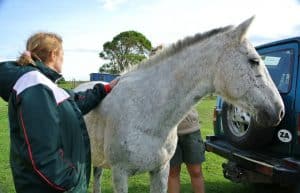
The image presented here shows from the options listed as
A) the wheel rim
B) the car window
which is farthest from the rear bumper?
the car window

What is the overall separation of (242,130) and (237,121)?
12cm

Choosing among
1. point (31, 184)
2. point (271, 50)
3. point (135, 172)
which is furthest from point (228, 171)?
point (31, 184)

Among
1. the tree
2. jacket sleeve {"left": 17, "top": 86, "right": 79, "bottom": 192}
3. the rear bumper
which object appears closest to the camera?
jacket sleeve {"left": 17, "top": 86, "right": 79, "bottom": 192}

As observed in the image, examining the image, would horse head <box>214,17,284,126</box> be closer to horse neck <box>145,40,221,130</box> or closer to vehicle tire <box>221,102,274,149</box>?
horse neck <box>145,40,221,130</box>

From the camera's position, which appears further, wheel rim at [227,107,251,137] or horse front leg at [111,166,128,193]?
wheel rim at [227,107,251,137]

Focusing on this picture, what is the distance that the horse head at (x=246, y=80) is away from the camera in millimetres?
3422

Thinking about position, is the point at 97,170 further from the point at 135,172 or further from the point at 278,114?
the point at 278,114

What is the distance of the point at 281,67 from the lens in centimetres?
507

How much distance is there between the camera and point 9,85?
8.73 feet

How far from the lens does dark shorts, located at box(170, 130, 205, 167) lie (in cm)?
511

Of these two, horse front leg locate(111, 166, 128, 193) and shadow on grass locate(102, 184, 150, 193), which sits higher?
horse front leg locate(111, 166, 128, 193)

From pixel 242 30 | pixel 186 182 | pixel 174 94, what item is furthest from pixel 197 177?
pixel 242 30

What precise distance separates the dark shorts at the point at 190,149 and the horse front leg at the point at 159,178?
1100mm

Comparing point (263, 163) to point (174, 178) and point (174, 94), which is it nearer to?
point (174, 178)
